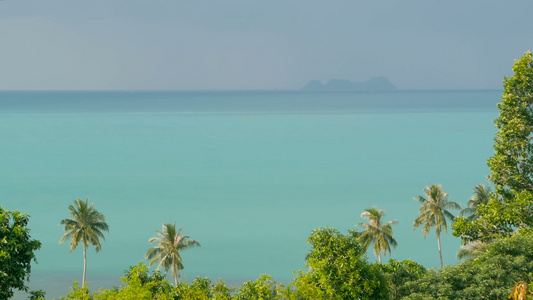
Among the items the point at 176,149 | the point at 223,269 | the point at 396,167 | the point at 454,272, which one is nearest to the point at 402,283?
the point at 454,272

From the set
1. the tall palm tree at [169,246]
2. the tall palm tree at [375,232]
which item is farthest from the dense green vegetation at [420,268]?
the tall palm tree at [375,232]

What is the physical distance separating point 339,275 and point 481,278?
4.99m

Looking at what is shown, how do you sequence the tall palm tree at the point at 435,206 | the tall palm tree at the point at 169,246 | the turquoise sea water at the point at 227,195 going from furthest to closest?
the turquoise sea water at the point at 227,195 → the tall palm tree at the point at 435,206 → the tall palm tree at the point at 169,246

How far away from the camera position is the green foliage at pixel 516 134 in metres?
31.4

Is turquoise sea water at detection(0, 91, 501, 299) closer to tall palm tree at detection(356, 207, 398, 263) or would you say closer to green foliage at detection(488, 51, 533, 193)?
tall palm tree at detection(356, 207, 398, 263)

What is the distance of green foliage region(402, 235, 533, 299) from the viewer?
78.5 feet

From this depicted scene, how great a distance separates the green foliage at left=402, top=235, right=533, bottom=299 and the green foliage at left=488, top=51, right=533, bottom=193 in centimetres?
612

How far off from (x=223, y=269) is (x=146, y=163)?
3157 inches

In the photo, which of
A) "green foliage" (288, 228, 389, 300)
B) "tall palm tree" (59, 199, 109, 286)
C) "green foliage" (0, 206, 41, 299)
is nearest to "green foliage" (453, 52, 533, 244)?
"green foliage" (288, 228, 389, 300)

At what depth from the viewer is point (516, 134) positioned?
1230 inches

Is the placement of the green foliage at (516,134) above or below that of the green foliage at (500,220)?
above

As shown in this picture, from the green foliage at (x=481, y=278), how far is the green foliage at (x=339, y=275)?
4.48ft

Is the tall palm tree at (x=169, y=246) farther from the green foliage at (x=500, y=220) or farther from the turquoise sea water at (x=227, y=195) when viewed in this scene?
the turquoise sea water at (x=227, y=195)

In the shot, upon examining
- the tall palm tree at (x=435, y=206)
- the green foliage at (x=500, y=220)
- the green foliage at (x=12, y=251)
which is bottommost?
the green foliage at (x=12, y=251)
